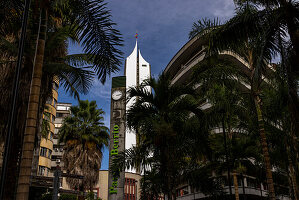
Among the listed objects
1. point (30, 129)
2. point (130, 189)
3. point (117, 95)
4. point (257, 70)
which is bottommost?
point (130, 189)

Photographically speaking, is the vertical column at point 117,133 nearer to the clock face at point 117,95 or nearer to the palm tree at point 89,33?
the clock face at point 117,95

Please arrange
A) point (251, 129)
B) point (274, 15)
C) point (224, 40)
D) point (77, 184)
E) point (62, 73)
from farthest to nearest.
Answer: point (77, 184) < point (251, 129) < point (62, 73) < point (224, 40) < point (274, 15)

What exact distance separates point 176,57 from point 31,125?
1773 inches

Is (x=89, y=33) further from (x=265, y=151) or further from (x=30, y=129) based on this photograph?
(x=265, y=151)

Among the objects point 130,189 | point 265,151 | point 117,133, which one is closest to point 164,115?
point 265,151

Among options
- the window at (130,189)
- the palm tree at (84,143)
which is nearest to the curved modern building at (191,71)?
the palm tree at (84,143)

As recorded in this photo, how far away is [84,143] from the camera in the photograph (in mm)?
27172

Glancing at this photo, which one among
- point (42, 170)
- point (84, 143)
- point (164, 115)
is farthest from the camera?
point (42, 170)

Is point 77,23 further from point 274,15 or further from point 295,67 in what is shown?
point 295,67

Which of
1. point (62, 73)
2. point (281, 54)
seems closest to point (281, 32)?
point (281, 54)

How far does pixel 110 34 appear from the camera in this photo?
7320 millimetres

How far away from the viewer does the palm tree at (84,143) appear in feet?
83.6

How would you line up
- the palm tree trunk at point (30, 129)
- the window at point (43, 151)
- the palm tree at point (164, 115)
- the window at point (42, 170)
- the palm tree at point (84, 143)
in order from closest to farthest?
the palm tree trunk at point (30, 129) < the palm tree at point (164, 115) < the palm tree at point (84, 143) < the window at point (42, 170) < the window at point (43, 151)

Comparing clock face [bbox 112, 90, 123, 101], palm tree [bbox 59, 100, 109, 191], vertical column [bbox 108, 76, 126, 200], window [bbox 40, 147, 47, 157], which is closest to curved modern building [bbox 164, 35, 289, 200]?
clock face [bbox 112, 90, 123, 101]
